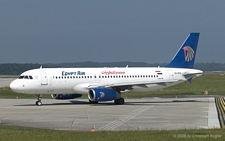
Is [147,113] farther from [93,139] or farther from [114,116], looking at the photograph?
[93,139]

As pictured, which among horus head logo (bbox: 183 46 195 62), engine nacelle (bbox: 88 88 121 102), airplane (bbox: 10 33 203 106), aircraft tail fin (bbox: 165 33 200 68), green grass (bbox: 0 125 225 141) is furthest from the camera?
horus head logo (bbox: 183 46 195 62)

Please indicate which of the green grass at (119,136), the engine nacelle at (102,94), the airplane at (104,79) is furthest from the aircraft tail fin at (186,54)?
the green grass at (119,136)

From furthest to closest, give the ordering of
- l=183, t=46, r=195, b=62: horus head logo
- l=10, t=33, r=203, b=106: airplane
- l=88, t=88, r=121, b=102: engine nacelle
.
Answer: l=183, t=46, r=195, b=62: horus head logo < l=10, t=33, r=203, b=106: airplane < l=88, t=88, r=121, b=102: engine nacelle

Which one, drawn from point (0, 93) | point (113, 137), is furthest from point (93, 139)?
point (0, 93)

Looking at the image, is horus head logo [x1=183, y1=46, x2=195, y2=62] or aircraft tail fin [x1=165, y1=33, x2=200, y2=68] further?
horus head logo [x1=183, y1=46, x2=195, y2=62]

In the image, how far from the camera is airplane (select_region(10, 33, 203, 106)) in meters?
43.8

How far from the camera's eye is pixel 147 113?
34.8 meters

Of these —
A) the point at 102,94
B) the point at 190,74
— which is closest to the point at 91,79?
the point at 102,94

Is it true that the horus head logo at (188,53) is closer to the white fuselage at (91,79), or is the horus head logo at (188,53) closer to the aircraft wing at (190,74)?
the white fuselage at (91,79)

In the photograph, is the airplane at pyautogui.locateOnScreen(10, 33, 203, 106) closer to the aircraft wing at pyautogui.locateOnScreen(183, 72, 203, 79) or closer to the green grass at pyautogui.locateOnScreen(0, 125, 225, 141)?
the aircraft wing at pyautogui.locateOnScreen(183, 72, 203, 79)

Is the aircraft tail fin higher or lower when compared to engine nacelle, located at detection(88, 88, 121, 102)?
higher

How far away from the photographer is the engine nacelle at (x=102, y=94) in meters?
43.2

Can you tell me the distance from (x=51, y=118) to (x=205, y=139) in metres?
14.9

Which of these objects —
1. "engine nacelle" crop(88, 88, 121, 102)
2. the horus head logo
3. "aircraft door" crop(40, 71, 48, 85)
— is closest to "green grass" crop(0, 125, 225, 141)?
"engine nacelle" crop(88, 88, 121, 102)
